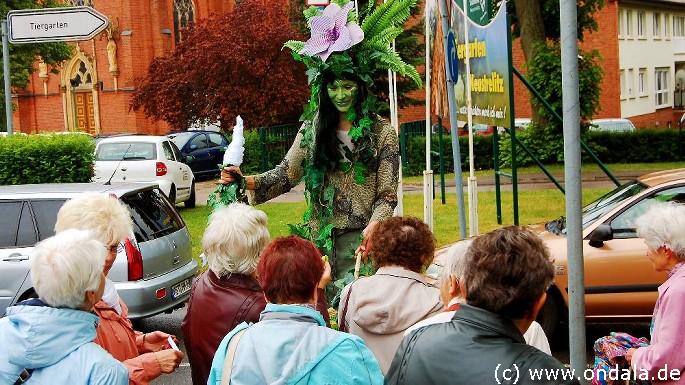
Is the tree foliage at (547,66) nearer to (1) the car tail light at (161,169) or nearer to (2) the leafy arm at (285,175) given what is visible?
(1) the car tail light at (161,169)

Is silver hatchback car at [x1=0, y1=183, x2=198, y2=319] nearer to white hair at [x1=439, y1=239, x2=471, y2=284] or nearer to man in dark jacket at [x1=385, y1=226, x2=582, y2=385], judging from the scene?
white hair at [x1=439, y1=239, x2=471, y2=284]

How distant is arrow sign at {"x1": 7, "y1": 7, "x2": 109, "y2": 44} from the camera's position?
9367 mm

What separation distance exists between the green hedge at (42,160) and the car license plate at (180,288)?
6035 millimetres

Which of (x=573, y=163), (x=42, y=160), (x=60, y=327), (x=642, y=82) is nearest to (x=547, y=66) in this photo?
(x=42, y=160)

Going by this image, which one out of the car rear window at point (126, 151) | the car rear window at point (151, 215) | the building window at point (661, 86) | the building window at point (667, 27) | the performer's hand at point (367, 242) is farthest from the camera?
the building window at point (667, 27)

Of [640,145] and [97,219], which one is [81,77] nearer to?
[640,145]

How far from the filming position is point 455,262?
3.25m

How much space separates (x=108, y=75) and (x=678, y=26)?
33088 mm

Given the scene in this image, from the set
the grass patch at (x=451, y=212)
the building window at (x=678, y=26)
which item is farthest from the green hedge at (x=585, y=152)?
the building window at (x=678, y=26)

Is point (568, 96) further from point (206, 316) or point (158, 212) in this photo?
point (158, 212)

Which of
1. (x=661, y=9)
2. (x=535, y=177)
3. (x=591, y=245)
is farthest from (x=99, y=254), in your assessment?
(x=661, y=9)

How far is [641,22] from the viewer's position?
4781cm

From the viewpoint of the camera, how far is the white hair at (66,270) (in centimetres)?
321

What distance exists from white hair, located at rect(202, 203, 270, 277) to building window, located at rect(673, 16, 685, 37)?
53308mm
